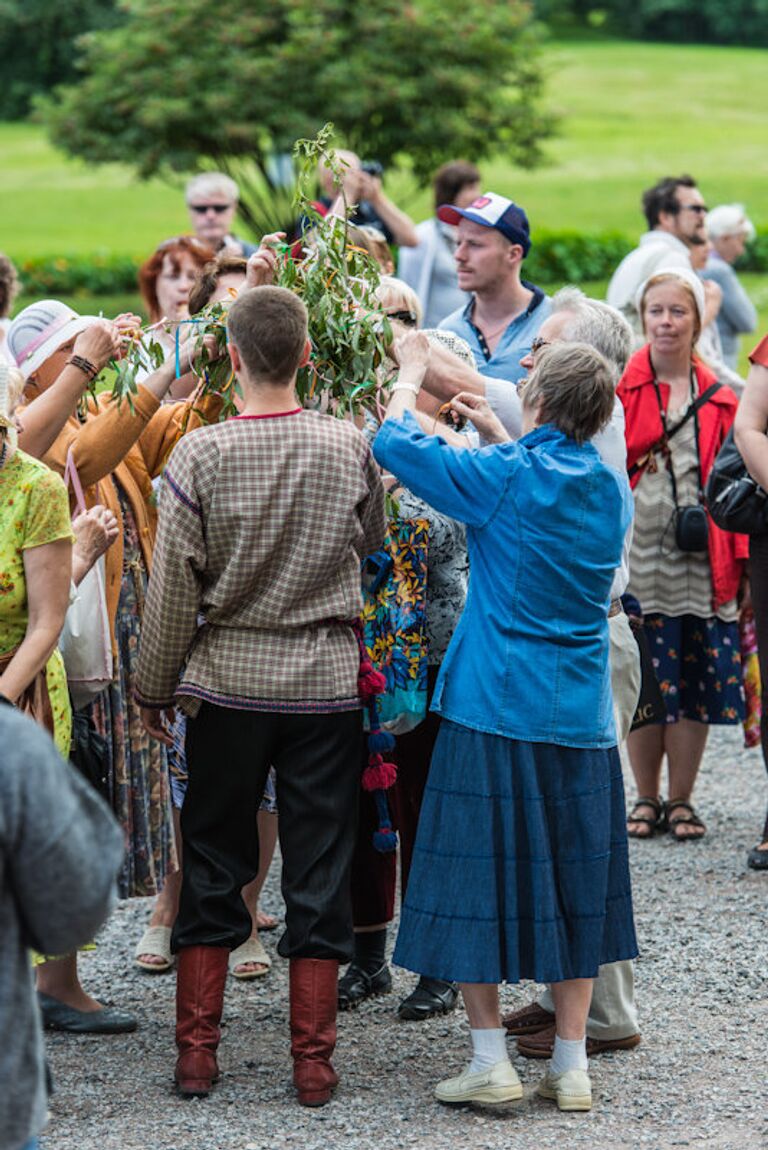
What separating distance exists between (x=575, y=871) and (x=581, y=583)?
779mm

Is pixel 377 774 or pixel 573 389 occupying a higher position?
pixel 573 389

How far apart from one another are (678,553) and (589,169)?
130 ft

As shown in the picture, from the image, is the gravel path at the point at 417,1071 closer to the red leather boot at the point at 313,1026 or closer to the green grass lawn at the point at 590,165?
the red leather boot at the point at 313,1026

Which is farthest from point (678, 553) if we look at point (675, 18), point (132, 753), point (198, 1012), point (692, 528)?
point (675, 18)

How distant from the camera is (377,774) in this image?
4965mm

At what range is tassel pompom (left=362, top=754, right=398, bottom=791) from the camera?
496 centimetres

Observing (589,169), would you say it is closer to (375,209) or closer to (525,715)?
(375,209)

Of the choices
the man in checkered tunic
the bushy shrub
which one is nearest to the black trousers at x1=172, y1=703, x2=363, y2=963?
the man in checkered tunic

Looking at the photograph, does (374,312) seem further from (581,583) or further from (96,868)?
(96,868)

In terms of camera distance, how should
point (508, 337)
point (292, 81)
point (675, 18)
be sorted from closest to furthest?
point (508, 337) < point (292, 81) < point (675, 18)

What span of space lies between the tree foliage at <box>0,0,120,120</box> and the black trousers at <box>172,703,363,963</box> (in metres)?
43.0

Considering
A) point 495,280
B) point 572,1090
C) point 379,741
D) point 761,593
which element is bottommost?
point 572,1090

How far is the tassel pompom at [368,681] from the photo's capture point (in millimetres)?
4711

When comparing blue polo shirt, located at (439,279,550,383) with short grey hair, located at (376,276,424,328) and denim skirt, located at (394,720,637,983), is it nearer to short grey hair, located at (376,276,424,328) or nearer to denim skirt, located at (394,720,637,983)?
short grey hair, located at (376,276,424,328)
